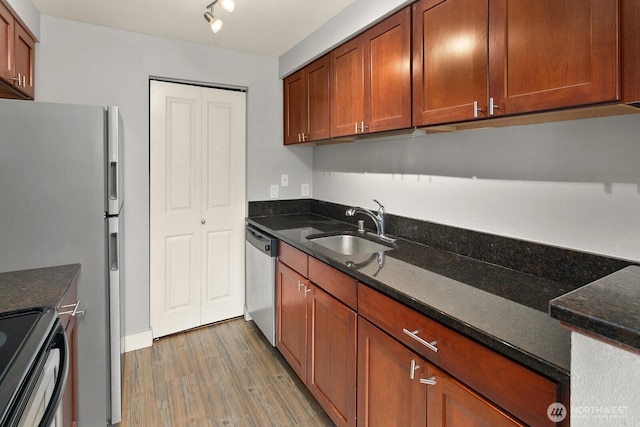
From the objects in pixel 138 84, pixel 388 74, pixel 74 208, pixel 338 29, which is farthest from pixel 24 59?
pixel 388 74

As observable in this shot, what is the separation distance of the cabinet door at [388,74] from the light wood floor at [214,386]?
1.65 meters

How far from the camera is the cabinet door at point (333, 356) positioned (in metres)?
1.58

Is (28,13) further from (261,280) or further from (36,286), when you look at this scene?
(261,280)

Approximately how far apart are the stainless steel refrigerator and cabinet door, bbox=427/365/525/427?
1526 mm

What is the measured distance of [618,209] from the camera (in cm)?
123

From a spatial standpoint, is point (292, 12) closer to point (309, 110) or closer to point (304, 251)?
point (309, 110)

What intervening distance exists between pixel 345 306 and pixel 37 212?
1.46 m

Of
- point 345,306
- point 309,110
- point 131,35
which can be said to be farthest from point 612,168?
point 131,35

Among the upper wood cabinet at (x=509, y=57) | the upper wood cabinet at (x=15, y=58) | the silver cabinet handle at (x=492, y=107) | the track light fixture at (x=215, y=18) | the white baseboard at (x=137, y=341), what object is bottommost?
the white baseboard at (x=137, y=341)

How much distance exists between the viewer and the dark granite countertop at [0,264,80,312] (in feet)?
4.11

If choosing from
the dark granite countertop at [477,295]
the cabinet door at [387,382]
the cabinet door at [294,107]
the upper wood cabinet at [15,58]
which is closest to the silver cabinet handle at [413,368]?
the cabinet door at [387,382]

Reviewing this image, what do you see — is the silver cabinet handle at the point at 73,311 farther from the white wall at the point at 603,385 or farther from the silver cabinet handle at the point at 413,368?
the white wall at the point at 603,385

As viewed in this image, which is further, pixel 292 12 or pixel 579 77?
pixel 292 12
